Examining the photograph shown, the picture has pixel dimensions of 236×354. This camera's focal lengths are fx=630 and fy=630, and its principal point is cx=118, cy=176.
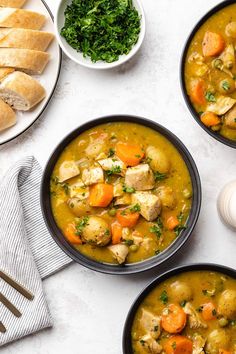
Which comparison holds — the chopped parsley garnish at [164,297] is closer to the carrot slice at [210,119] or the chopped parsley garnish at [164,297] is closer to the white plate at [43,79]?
the carrot slice at [210,119]

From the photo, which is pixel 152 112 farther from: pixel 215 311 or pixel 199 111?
pixel 215 311

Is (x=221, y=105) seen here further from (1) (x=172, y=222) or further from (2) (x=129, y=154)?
(1) (x=172, y=222)

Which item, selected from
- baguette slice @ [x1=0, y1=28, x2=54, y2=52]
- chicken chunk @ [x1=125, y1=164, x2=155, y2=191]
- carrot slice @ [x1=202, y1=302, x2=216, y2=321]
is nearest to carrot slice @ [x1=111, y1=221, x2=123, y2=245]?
chicken chunk @ [x1=125, y1=164, x2=155, y2=191]

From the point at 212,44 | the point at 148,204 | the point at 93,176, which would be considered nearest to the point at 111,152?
the point at 93,176

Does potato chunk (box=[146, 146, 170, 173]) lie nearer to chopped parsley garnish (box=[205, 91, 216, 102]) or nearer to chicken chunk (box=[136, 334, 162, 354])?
chopped parsley garnish (box=[205, 91, 216, 102])

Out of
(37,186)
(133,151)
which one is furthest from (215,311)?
(37,186)

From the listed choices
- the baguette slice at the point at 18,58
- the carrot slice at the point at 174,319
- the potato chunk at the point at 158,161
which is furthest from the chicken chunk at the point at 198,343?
the baguette slice at the point at 18,58
